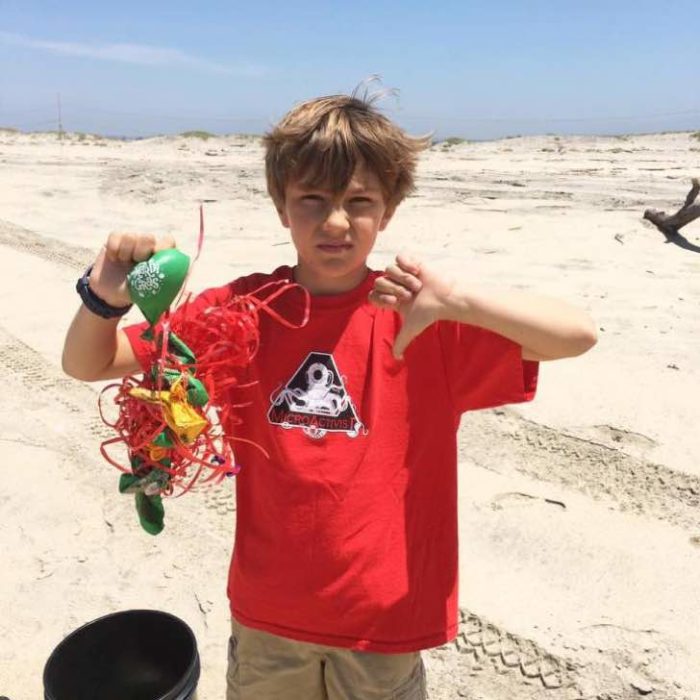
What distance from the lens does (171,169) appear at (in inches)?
580

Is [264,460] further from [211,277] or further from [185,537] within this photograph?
[211,277]

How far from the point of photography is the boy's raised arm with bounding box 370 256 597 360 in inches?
50.9

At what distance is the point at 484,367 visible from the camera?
1425 millimetres

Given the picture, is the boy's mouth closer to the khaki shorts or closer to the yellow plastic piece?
the yellow plastic piece

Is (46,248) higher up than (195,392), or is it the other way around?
(195,392)

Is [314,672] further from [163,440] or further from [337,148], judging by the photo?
[337,148]

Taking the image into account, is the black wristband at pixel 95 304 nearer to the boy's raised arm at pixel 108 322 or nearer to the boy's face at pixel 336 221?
the boy's raised arm at pixel 108 322

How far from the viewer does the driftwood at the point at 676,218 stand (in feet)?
25.6

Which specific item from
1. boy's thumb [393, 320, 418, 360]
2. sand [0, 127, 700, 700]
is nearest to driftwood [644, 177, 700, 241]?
sand [0, 127, 700, 700]

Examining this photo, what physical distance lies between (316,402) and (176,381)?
0.30m

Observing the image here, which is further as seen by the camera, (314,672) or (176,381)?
(314,672)

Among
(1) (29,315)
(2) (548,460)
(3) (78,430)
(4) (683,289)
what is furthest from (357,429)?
(4) (683,289)

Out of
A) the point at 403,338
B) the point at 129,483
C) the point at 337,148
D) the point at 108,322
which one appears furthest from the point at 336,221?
the point at 129,483

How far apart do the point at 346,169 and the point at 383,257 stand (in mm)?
5985
